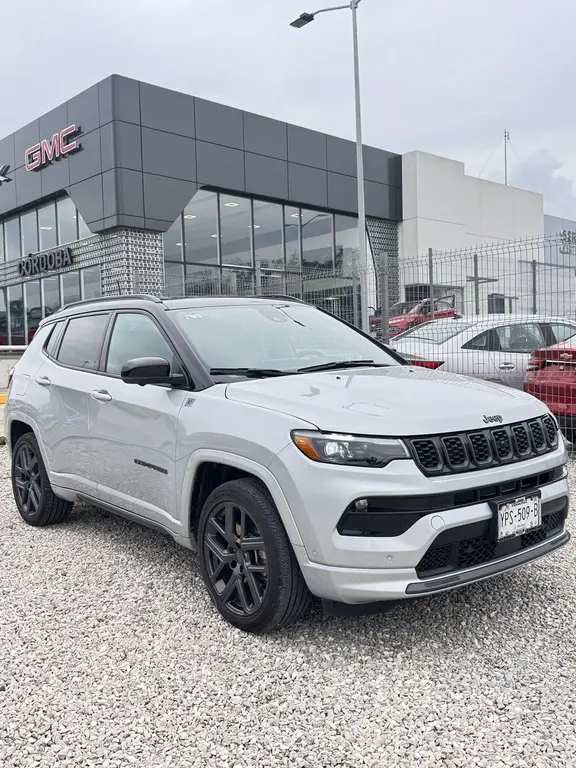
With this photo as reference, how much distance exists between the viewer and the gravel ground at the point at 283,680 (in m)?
2.41

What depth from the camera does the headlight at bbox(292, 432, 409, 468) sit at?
2.83 meters

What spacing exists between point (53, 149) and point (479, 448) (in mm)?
19519

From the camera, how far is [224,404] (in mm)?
3330

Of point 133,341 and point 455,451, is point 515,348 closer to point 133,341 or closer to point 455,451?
point 133,341

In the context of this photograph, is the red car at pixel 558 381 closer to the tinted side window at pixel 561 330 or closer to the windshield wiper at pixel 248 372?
the tinted side window at pixel 561 330

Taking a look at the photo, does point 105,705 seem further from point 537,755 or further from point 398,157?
point 398,157

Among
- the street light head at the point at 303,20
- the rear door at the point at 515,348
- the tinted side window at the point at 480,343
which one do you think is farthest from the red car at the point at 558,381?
the street light head at the point at 303,20

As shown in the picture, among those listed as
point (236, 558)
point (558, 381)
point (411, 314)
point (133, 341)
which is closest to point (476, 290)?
point (411, 314)

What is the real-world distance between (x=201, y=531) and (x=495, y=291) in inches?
269

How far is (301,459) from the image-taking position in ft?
9.50

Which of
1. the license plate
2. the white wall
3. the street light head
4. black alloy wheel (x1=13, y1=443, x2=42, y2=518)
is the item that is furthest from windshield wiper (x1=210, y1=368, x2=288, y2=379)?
the white wall

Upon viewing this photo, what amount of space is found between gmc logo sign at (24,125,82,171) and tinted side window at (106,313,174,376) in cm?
1602

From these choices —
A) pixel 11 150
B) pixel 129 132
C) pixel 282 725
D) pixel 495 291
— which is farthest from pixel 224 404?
pixel 11 150

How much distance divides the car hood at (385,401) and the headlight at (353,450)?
0.12 feet
